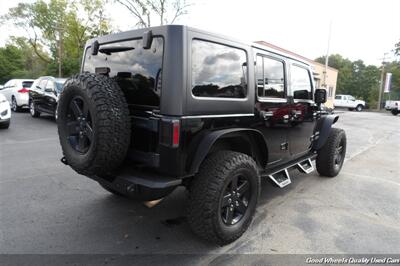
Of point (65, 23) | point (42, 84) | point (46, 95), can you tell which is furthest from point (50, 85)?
point (65, 23)

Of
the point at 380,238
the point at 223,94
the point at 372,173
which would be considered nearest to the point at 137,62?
the point at 223,94

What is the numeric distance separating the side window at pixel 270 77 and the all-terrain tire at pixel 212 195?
1019 mm

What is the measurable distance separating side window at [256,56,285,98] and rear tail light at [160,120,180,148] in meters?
1.33

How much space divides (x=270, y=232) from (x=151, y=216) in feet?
4.66

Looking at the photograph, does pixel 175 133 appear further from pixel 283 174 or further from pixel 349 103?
pixel 349 103

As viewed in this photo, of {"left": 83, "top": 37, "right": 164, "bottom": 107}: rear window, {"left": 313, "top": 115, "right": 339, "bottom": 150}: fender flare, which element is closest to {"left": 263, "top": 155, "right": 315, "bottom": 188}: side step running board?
{"left": 313, "top": 115, "right": 339, "bottom": 150}: fender flare

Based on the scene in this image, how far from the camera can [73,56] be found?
35.5 meters

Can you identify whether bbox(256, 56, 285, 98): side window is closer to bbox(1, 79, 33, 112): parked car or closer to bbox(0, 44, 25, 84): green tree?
bbox(1, 79, 33, 112): parked car

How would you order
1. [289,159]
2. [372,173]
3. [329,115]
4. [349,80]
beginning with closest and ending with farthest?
1. [289,159]
2. [329,115]
3. [372,173]
4. [349,80]

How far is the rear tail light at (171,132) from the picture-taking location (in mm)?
2379

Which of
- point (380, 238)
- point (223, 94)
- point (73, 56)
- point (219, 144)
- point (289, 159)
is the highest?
point (73, 56)

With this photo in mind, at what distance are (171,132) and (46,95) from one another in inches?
367

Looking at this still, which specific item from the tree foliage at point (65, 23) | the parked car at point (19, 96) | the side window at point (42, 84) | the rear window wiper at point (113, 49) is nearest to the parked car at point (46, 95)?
the side window at point (42, 84)

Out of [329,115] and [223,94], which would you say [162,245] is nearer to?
[223,94]
